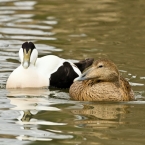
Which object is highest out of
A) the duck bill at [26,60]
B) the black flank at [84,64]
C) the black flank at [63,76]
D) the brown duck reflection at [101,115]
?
the duck bill at [26,60]

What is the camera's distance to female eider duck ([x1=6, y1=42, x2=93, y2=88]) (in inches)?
490

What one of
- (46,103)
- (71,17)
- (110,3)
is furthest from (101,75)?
(110,3)

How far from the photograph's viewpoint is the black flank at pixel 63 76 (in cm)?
1265

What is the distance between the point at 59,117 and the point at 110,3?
11.8 metres

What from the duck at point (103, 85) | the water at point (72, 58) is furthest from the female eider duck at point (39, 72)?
the duck at point (103, 85)

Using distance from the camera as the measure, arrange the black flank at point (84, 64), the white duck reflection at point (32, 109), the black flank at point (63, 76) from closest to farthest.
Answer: the white duck reflection at point (32, 109) < the black flank at point (63, 76) < the black flank at point (84, 64)

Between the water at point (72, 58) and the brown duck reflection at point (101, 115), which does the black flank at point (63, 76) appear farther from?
the brown duck reflection at point (101, 115)

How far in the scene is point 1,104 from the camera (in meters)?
10.8

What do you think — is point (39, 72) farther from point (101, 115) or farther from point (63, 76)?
point (101, 115)

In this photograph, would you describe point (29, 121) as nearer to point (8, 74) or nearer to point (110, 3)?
point (8, 74)

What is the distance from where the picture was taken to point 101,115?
32.8ft

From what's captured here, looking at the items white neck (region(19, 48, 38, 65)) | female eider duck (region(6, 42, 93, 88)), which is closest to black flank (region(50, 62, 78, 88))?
female eider duck (region(6, 42, 93, 88))

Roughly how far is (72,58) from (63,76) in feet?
5.42

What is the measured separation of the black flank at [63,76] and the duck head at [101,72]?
1.54 meters
